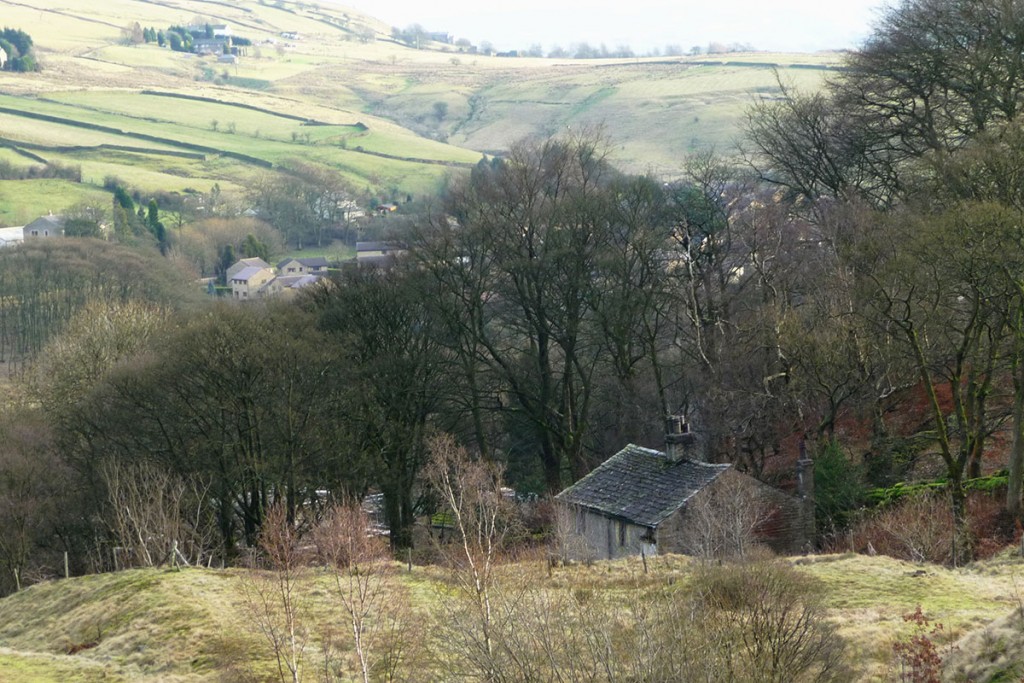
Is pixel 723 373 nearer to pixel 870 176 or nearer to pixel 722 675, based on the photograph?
pixel 870 176

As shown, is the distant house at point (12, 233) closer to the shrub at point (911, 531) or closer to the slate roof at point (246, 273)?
the slate roof at point (246, 273)

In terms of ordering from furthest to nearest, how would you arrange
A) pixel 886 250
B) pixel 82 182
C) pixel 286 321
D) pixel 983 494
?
pixel 82 182
pixel 286 321
pixel 886 250
pixel 983 494

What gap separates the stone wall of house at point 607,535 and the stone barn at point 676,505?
1.0 inches

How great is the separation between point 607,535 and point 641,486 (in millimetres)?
1615

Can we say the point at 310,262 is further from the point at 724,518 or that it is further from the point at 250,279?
the point at 724,518

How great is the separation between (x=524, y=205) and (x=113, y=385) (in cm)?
1622

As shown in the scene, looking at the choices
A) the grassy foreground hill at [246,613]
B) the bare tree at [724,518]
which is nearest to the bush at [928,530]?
the grassy foreground hill at [246,613]

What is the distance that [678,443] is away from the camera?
114ft

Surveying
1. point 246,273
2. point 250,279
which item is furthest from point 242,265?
point 250,279

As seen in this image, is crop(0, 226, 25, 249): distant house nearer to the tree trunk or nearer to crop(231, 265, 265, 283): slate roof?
crop(231, 265, 265, 283): slate roof

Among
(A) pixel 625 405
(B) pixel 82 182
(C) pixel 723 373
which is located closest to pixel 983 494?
(C) pixel 723 373

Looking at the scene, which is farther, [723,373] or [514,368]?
[514,368]

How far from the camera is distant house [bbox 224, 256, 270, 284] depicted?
13100 centimetres

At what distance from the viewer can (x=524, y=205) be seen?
4844cm
